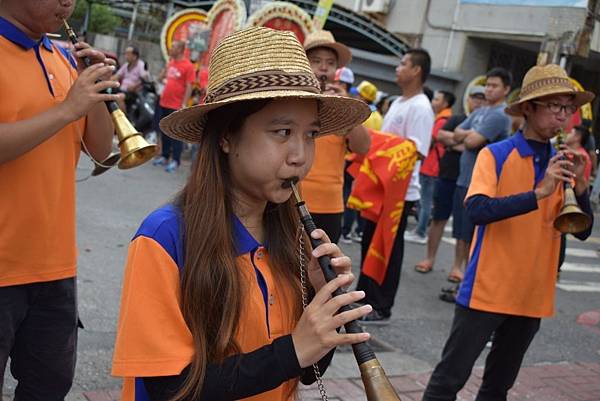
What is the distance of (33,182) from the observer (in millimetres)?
2426

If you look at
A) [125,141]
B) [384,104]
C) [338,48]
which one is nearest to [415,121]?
[338,48]

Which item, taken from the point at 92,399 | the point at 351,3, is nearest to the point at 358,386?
the point at 92,399

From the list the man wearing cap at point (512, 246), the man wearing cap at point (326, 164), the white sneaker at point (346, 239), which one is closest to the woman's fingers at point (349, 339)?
the man wearing cap at point (512, 246)

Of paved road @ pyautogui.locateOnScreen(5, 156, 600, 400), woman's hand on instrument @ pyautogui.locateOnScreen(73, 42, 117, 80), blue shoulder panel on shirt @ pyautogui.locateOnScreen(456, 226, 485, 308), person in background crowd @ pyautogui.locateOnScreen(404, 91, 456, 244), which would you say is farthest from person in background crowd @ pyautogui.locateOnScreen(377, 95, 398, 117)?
woman's hand on instrument @ pyautogui.locateOnScreen(73, 42, 117, 80)

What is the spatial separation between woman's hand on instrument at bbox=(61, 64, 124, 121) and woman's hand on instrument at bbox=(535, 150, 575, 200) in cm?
202

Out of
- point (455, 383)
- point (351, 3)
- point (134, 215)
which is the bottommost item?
point (134, 215)

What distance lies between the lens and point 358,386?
164 inches

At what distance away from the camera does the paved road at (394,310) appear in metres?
4.36

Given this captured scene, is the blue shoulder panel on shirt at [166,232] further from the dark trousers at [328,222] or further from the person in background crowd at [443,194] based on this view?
the person in background crowd at [443,194]

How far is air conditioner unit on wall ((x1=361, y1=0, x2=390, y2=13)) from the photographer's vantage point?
22.6 m

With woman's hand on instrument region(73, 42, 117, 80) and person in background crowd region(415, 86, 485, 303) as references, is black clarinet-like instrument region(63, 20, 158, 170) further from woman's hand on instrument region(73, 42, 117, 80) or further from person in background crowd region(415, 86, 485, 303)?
person in background crowd region(415, 86, 485, 303)

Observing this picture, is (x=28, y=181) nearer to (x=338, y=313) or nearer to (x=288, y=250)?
(x=288, y=250)

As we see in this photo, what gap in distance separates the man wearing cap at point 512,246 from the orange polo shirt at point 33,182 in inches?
74.5

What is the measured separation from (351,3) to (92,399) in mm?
22127
